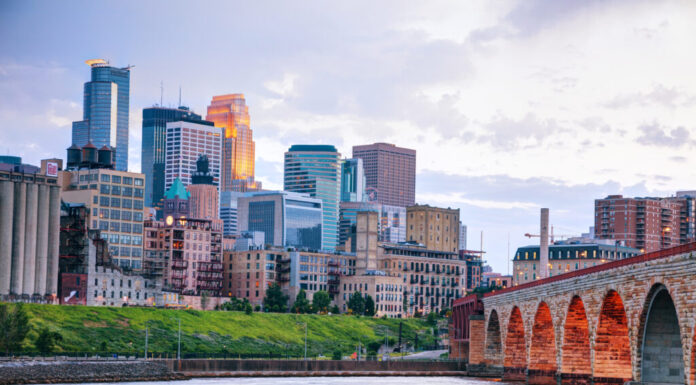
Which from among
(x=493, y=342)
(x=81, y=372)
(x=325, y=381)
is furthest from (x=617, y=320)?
(x=81, y=372)

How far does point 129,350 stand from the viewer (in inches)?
6496

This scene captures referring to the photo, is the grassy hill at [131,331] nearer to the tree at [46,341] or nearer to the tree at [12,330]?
the tree at [46,341]

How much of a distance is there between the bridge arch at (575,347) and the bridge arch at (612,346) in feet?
40.2

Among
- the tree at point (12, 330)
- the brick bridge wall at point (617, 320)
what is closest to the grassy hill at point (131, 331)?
the tree at point (12, 330)

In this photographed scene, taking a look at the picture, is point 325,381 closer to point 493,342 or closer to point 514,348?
point 514,348

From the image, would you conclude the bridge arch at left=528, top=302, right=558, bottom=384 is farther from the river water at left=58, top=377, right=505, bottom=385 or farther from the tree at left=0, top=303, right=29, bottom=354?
the tree at left=0, top=303, right=29, bottom=354

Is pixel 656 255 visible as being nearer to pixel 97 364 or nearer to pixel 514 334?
pixel 514 334

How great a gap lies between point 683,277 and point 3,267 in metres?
149

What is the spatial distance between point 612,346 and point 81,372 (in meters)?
63.0

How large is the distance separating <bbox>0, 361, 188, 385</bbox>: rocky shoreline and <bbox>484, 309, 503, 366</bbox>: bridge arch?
46557 millimetres

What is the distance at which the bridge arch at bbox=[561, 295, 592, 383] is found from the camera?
109750 millimetres

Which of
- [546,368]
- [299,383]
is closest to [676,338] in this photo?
[546,368]

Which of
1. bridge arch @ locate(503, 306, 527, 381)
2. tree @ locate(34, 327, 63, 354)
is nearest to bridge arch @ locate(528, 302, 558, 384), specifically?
bridge arch @ locate(503, 306, 527, 381)

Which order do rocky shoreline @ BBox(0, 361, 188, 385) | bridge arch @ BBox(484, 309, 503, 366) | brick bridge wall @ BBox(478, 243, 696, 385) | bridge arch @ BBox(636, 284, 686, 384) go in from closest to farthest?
brick bridge wall @ BBox(478, 243, 696, 385)
bridge arch @ BBox(636, 284, 686, 384)
rocky shoreline @ BBox(0, 361, 188, 385)
bridge arch @ BBox(484, 309, 503, 366)
